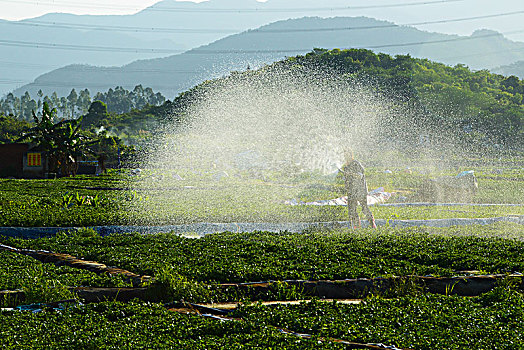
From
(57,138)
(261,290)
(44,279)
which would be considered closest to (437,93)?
(57,138)

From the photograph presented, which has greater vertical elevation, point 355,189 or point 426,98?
point 426,98

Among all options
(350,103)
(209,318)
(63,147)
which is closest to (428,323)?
(209,318)

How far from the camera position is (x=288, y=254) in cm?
1051

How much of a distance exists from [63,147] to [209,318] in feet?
110

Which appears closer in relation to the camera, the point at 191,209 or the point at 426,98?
the point at 191,209

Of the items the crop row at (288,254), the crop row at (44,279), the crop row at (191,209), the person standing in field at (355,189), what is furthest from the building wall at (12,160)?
the crop row at (44,279)

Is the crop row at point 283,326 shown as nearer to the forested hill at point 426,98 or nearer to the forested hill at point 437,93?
the forested hill at point 437,93

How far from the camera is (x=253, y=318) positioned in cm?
694

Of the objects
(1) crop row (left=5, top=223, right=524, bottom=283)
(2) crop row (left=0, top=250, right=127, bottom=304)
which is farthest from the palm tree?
(2) crop row (left=0, top=250, right=127, bottom=304)

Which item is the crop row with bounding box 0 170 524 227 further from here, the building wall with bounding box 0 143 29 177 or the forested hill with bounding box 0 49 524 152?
the forested hill with bounding box 0 49 524 152

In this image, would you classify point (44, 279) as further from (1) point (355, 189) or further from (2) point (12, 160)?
(2) point (12, 160)

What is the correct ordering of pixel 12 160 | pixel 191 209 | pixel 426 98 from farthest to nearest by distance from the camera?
pixel 426 98, pixel 12 160, pixel 191 209

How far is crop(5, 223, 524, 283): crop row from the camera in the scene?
9195mm

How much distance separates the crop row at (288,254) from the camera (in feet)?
30.2
